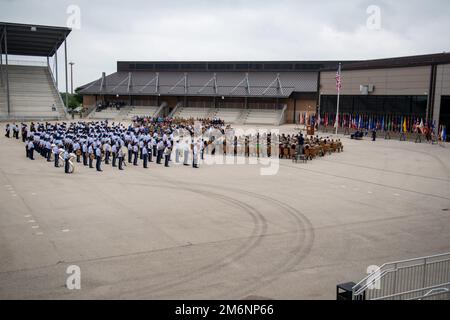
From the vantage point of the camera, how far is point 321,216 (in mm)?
13742

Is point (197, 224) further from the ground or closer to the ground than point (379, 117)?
closer to the ground

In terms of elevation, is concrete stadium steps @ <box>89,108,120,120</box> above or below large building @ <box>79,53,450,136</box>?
below

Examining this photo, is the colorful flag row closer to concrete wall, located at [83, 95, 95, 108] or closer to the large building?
the large building

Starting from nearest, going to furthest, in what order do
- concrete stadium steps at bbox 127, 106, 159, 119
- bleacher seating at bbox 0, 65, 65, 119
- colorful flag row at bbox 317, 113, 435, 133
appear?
colorful flag row at bbox 317, 113, 435, 133 < bleacher seating at bbox 0, 65, 65, 119 < concrete stadium steps at bbox 127, 106, 159, 119

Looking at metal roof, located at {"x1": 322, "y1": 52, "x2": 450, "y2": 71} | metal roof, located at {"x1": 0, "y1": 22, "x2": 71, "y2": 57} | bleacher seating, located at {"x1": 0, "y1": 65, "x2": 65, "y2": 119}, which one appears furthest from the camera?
bleacher seating, located at {"x1": 0, "y1": 65, "x2": 65, "y2": 119}

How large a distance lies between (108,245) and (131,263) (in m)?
1.39

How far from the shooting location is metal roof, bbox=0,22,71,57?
177 feet

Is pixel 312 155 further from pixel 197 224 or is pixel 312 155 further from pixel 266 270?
pixel 266 270

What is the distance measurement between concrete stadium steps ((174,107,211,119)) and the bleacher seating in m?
16.9

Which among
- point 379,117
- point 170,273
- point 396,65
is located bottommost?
point 170,273

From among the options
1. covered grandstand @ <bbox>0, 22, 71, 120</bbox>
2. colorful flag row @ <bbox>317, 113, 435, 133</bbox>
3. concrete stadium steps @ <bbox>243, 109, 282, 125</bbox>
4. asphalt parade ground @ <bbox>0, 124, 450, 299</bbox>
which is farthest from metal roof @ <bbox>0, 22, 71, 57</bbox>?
asphalt parade ground @ <bbox>0, 124, 450, 299</bbox>

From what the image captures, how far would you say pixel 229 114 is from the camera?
210ft

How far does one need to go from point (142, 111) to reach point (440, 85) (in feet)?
139
